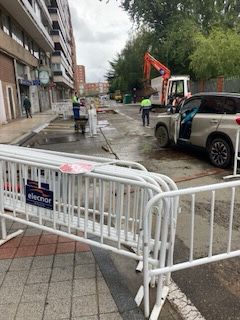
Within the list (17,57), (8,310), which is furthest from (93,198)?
(17,57)

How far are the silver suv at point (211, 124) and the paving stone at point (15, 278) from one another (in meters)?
5.34

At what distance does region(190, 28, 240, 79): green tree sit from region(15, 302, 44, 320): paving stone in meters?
24.4

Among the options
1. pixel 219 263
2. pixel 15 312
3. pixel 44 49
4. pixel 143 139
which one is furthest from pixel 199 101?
pixel 44 49

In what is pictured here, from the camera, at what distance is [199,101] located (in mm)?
8953

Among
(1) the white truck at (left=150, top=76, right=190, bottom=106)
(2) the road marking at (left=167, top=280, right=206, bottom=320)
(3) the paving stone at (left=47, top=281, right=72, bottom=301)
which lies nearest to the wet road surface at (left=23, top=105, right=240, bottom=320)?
(2) the road marking at (left=167, top=280, right=206, bottom=320)

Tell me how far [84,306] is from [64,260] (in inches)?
34.1

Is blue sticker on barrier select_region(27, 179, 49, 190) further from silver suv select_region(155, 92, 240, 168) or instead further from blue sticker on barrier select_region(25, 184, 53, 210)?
silver suv select_region(155, 92, 240, 168)

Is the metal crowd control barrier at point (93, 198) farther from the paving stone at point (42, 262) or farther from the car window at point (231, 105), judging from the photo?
the car window at point (231, 105)

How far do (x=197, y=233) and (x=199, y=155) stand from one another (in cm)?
554

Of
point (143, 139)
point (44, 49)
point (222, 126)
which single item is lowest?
point (143, 139)

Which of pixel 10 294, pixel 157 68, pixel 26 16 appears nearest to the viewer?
pixel 10 294

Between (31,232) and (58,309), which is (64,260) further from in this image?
(31,232)

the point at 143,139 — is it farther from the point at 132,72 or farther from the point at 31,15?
the point at 132,72

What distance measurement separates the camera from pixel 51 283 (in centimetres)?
331
